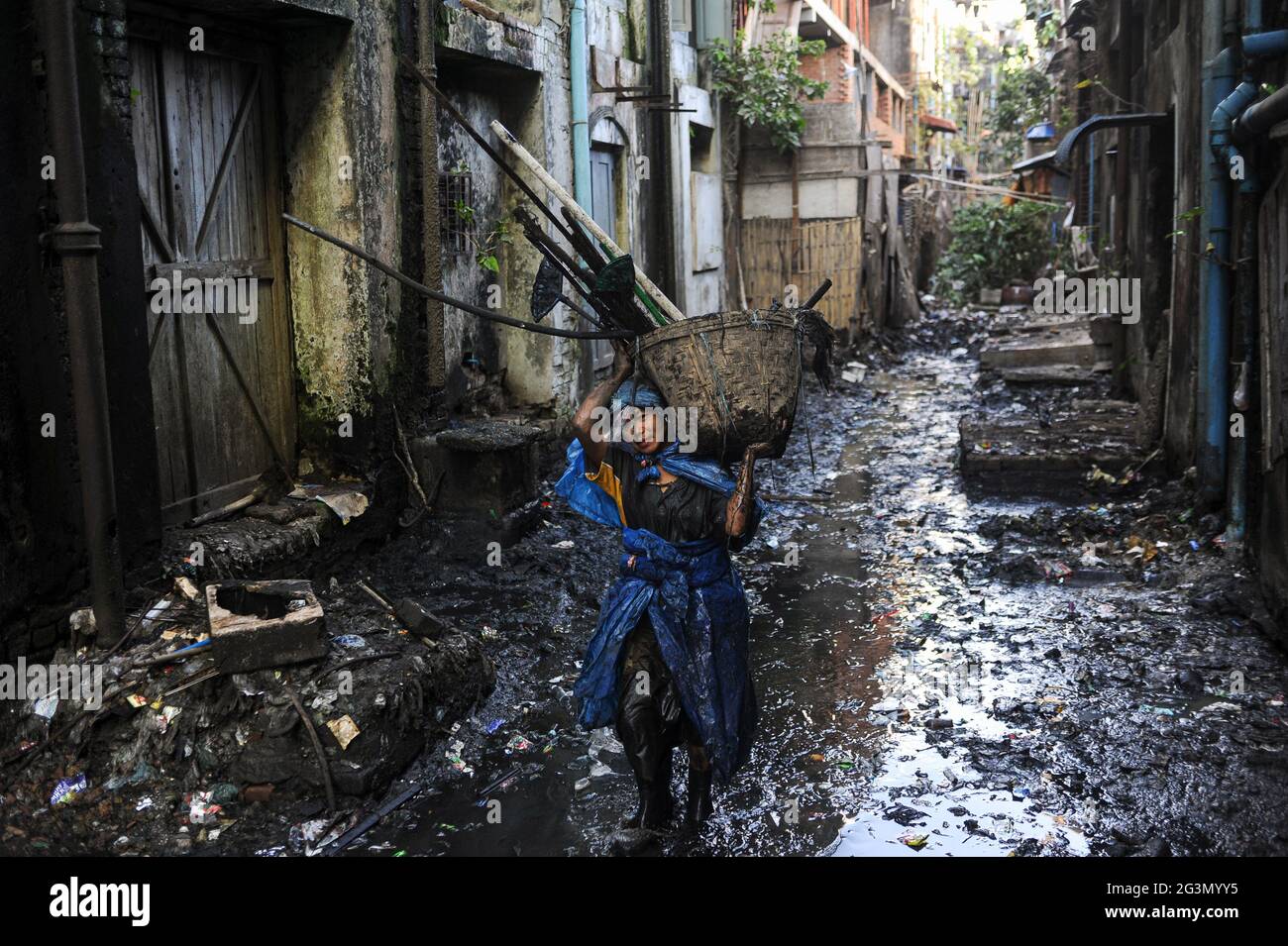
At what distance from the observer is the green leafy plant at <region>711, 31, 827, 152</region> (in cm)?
1531

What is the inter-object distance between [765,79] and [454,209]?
27.7 ft

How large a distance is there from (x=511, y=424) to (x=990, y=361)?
9.61 m

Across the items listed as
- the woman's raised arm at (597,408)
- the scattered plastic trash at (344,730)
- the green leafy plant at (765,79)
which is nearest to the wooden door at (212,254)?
the scattered plastic trash at (344,730)

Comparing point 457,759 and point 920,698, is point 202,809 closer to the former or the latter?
point 457,759

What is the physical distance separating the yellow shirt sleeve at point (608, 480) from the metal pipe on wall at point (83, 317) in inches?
84.6

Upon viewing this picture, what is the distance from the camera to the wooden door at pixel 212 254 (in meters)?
6.00

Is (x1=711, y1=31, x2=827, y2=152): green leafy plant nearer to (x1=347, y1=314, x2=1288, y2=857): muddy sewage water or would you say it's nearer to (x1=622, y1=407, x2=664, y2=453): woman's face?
(x1=347, y1=314, x2=1288, y2=857): muddy sewage water

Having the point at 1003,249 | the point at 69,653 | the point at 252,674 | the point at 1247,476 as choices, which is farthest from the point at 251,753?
the point at 1003,249

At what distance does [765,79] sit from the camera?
15.8 metres

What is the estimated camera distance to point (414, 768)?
5.07 metres

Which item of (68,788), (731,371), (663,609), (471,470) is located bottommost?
(68,788)

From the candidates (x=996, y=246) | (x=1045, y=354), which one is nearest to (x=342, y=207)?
(x=1045, y=354)

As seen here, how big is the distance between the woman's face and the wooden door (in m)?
2.61

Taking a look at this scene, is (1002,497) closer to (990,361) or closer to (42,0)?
(990,361)
